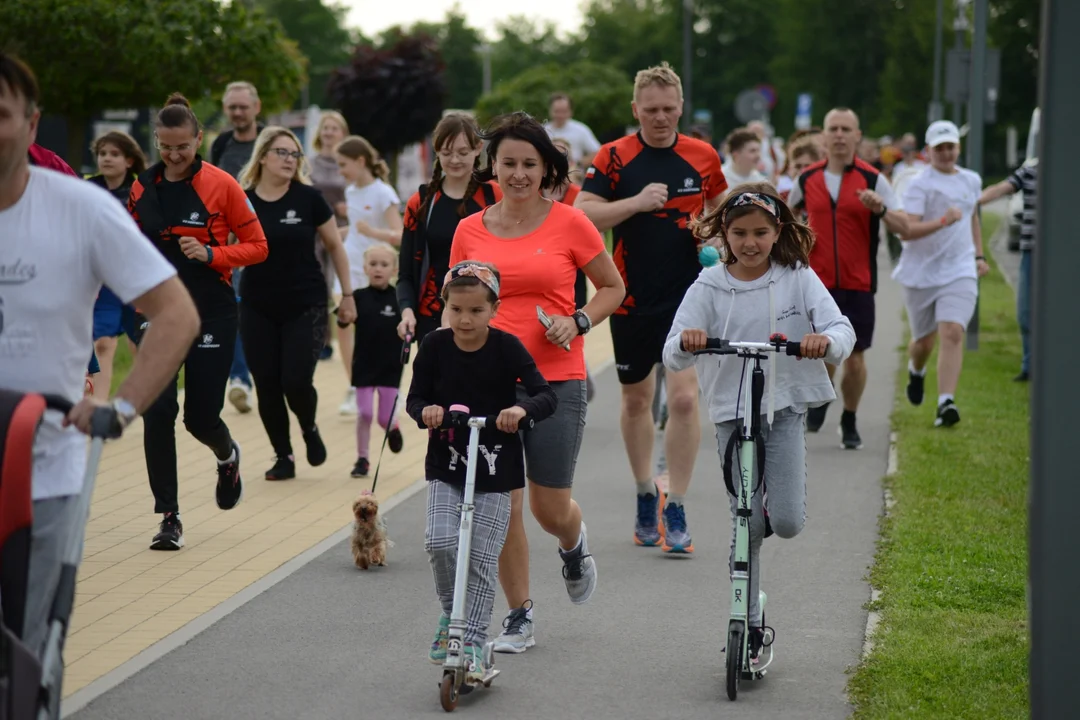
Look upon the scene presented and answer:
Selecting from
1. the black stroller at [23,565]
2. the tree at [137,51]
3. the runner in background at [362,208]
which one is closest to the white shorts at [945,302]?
the runner in background at [362,208]

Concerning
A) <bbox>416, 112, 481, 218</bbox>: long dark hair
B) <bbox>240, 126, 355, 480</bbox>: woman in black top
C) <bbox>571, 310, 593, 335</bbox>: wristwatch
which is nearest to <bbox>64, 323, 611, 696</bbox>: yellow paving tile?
<bbox>240, 126, 355, 480</bbox>: woman in black top

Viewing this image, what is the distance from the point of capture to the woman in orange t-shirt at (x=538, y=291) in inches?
251

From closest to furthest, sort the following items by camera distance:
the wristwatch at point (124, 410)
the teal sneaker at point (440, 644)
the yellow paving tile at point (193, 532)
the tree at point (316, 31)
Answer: the wristwatch at point (124, 410), the teal sneaker at point (440, 644), the yellow paving tile at point (193, 532), the tree at point (316, 31)

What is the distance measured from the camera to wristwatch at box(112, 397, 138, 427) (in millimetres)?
4113

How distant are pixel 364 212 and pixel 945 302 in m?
4.42

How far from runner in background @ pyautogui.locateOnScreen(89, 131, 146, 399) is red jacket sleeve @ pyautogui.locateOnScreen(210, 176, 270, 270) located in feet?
5.04

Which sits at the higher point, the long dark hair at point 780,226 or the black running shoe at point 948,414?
the long dark hair at point 780,226

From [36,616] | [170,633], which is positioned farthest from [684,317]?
[36,616]

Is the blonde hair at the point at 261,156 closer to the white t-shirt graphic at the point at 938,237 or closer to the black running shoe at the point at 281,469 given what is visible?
the black running shoe at the point at 281,469

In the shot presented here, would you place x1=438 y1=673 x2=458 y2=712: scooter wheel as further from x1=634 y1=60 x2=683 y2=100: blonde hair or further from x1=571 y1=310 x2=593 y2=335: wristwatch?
x1=634 y1=60 x2=683 y2=100: blonde hair

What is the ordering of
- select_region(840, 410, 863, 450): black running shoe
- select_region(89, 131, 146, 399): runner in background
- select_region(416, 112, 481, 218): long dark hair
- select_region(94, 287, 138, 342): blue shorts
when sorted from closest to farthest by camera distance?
select_region(416, 112, 481, 218): long dark hair → select_region(89, 131, 146, 399): runner in background → select_region(94, 287, 138, 342): blue shorts → select_region(840, 410, 863, 450): black running shoe

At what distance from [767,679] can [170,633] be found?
2.39 metres

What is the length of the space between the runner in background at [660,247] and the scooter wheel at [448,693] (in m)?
2.80

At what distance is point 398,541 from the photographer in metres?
8.88
